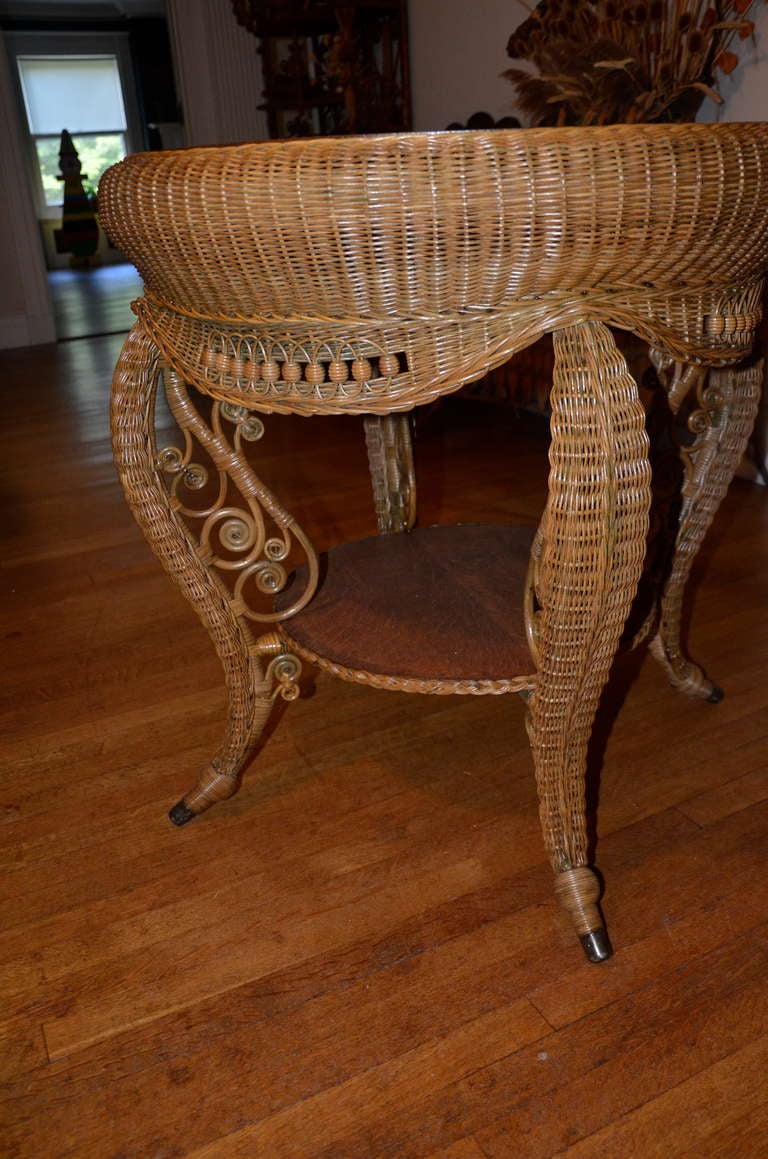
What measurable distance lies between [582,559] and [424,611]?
0.34 m

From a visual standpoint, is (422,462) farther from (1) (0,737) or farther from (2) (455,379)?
(2) (455,379)

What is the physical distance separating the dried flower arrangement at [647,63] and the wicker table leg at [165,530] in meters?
1.43

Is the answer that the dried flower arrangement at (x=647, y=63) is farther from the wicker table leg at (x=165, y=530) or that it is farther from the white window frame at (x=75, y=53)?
the white window frame at (x=75, y=53)

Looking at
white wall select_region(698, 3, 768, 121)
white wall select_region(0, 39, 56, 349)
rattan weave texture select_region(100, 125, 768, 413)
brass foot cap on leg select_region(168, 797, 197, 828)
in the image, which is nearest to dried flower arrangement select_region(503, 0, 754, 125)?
white wall select_region(698, 3, 768, 121)

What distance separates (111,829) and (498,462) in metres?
1.62

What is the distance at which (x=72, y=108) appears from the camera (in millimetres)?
9195

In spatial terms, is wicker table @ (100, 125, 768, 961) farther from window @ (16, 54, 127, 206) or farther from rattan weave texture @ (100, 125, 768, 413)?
window @ (16, 54, 127, 206)

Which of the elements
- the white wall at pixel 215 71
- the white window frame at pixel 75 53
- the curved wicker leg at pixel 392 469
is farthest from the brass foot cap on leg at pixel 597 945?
the white window frame at pixel 75 53

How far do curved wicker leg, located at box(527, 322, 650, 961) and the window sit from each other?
942cm

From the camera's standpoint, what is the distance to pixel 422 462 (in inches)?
98.2

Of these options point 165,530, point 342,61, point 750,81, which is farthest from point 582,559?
point 342,61

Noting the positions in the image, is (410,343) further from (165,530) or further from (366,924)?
(366,924)

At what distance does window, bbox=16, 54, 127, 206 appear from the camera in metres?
8.99

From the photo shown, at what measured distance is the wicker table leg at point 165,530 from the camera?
96 centimetres
